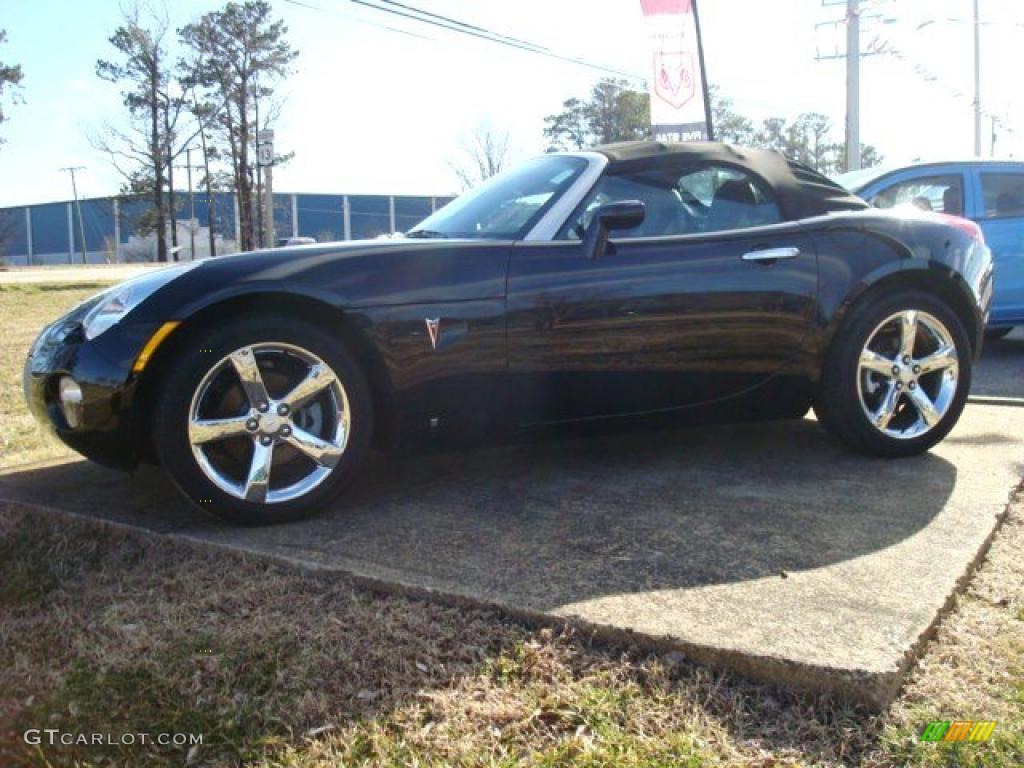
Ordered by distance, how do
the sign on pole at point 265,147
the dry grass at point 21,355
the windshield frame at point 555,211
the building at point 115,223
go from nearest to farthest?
the windshield frame at point 555,211
the dry grass at point 21,355
the sign on pole at point 265,147
the building at point 115,223

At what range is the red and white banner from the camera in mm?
13961

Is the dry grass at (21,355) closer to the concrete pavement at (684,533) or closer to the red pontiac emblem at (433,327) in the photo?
the concrete pavement at (684,533)

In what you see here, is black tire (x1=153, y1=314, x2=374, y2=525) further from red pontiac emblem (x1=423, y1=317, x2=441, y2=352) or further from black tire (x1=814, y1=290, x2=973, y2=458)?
black tire (x1=814, y1=290, x2=973, y2=458)

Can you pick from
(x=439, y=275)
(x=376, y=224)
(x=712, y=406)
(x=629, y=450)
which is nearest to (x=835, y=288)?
(x=712, y=406)

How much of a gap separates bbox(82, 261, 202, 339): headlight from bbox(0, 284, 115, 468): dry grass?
0.54 m

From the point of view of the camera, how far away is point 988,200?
7344 millimetres

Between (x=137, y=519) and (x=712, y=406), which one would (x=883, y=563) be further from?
(x=137, y=519)

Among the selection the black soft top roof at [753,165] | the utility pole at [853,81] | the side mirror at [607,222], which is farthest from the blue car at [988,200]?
the utility pole at [853,81]

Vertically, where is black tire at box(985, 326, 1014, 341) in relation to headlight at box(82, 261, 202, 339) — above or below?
below

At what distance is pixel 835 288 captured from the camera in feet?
12.1

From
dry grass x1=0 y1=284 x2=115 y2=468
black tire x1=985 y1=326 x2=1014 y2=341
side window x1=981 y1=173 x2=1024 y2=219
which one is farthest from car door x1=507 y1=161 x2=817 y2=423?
black tire x1=985 y1=326 x2=1014 y2=341

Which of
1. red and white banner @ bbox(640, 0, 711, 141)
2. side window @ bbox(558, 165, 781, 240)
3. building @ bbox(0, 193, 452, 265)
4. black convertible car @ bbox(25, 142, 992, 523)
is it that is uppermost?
building @ bbox(0, 193, 452, 265)

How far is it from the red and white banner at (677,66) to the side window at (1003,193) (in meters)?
6.98

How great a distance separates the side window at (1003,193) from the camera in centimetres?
734
